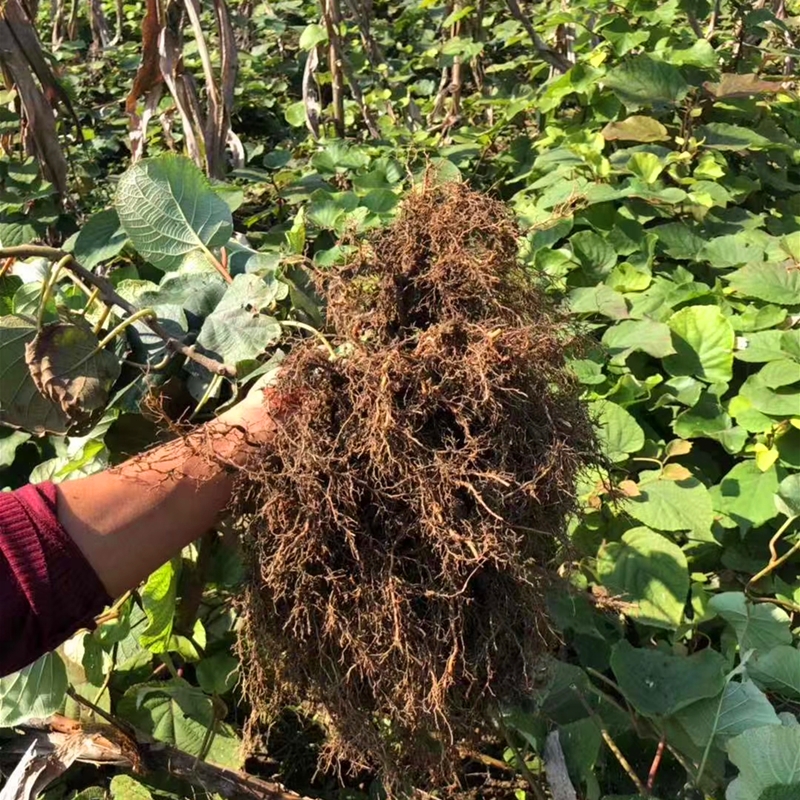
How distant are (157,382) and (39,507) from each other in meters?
0.23

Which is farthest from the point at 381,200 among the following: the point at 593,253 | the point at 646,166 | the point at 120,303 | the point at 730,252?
the point at 120,303

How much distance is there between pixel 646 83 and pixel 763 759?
5.54ft

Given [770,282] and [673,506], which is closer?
[673,506]

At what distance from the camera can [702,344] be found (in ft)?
5.14

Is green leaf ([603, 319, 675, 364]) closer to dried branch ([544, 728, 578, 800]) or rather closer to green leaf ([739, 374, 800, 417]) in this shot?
Answer: green leaf ([739, 374, 800, 417])

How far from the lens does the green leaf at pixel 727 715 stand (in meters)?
0.99

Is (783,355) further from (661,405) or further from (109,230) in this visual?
(109,230)

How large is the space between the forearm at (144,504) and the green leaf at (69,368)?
90mm

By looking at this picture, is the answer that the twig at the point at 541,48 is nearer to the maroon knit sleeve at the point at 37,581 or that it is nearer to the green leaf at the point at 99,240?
the green leaf at the point at 99,240

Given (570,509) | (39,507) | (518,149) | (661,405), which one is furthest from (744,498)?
(518,149)

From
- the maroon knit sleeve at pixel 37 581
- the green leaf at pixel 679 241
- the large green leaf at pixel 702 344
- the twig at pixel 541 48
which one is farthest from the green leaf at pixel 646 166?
the maroon knit sleeve at pixel 37 581

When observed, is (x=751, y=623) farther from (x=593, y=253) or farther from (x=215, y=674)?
(x=593, y=253)

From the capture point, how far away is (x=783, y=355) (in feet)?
4.85

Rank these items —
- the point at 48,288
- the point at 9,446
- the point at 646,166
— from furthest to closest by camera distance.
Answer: the point at 646,166
the point at 9,446
the point at 48,288
